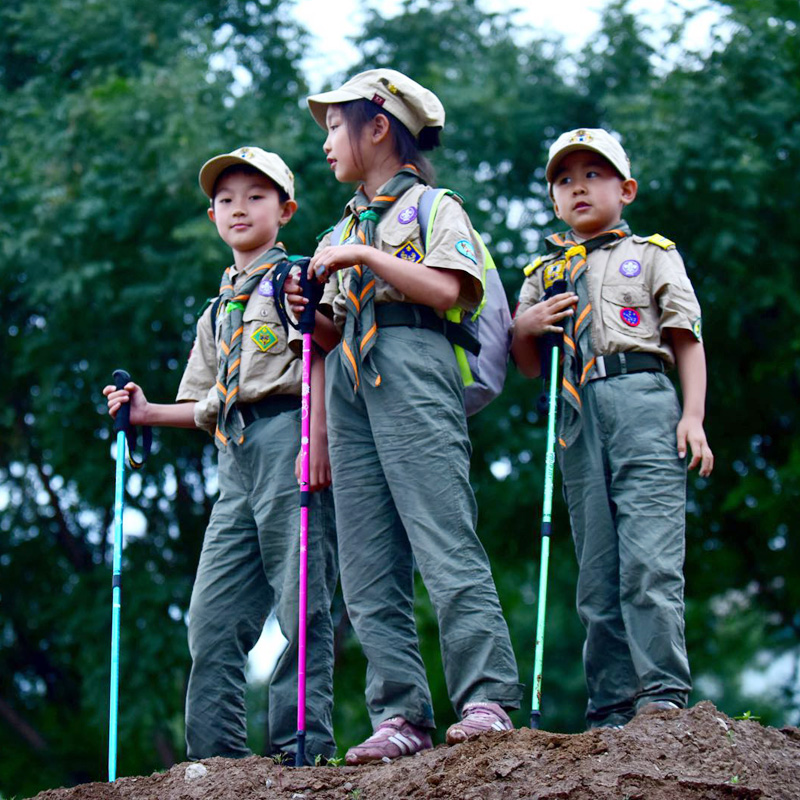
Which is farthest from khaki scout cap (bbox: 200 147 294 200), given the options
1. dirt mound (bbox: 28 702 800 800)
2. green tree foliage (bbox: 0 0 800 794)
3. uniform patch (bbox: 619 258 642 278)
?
green tree foliage (bbox: 0 0 800 794)

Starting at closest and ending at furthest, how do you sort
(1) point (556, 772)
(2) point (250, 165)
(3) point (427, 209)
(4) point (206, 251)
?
(1) point (556, 772), (3) point (427, 209), (2) point (250, 165), (4) point (206, 251)

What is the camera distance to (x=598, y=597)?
198 inches

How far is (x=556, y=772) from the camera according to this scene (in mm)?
4035

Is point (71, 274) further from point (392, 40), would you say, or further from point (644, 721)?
point (644, 721)

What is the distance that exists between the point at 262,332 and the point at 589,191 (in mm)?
1424

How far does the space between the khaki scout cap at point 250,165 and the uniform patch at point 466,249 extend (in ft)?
3.85

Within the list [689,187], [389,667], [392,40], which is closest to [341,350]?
[389,667]

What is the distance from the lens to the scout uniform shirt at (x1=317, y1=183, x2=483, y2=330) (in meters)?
4.79

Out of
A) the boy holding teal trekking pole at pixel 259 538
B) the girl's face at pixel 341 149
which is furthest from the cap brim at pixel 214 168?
the girl's face at pixel 341 149

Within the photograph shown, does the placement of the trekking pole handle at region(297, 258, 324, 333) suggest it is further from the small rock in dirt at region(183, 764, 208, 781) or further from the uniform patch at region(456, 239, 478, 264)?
the small rock in dirt at region(183, 764, 208, 781)

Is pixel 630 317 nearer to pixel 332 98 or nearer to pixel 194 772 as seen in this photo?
pixel 332 98

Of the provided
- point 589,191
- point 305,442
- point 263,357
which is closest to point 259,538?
point 305,442

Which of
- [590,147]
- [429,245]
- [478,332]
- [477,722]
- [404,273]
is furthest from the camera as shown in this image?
[590,147]

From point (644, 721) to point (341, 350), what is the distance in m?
1.72
